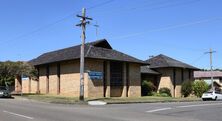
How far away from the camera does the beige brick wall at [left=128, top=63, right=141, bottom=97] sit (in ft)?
156

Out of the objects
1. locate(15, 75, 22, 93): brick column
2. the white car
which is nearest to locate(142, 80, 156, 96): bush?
the white car

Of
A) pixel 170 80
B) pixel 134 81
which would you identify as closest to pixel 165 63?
pixel 170 80

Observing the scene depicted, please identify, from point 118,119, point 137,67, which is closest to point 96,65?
point 137,67

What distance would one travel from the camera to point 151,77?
193 ft

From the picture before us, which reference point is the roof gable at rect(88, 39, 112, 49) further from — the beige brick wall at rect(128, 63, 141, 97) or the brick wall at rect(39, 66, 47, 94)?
the brick wall at rect(39, 66, 47, 94)

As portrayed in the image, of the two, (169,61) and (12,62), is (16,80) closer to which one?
(12,62)

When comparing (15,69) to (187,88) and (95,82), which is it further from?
(187,88)

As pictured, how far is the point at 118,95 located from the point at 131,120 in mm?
28301

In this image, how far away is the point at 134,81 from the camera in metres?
48.3

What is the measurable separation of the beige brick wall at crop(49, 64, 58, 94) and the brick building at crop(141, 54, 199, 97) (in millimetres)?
13845

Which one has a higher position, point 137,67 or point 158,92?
point 137,67

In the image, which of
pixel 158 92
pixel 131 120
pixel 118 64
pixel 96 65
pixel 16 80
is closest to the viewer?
pixel 131 120

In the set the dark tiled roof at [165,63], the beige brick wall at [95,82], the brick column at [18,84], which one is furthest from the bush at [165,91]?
the brick column at [18,84]

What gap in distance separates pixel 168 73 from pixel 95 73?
18331mm
